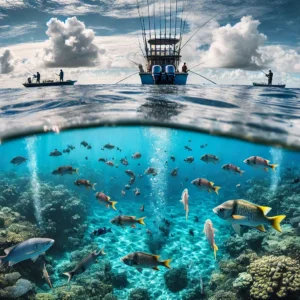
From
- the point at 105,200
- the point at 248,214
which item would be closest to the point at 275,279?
the point at 105,200

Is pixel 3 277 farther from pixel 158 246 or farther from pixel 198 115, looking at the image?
pixel 198 115

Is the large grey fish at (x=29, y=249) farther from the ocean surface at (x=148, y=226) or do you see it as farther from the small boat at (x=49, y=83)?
the small boat at (x=49, y=83)

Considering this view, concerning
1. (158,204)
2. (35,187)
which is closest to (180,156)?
(158,204)

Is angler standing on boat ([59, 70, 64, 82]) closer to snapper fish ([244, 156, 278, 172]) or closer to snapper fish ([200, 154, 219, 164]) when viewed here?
snapper fish ([200, 154, 219, 164])

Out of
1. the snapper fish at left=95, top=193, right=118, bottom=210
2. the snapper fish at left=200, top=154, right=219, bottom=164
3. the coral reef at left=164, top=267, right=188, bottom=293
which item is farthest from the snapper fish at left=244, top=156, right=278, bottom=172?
the coral reef at left=164, top=267, right=188, bottom=293

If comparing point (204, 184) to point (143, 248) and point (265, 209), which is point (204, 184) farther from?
point (143, 248)

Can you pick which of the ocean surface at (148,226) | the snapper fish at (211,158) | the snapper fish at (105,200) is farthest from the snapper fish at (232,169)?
the snapper fish at (105,200)
